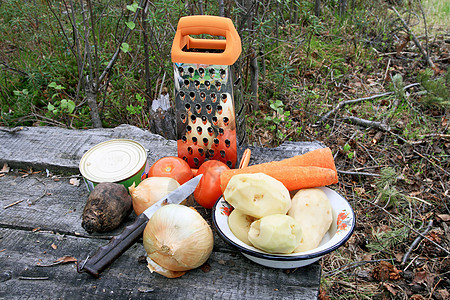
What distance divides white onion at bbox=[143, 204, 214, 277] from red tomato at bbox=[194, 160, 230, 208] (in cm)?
27

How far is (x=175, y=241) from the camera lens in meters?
1.37

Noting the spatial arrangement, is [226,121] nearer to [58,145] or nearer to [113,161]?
[113,161]

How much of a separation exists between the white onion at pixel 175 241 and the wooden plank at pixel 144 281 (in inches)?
2.8

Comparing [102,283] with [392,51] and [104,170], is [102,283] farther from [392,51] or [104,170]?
[392,51]

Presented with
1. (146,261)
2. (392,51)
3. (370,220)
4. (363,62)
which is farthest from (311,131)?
(146,261)

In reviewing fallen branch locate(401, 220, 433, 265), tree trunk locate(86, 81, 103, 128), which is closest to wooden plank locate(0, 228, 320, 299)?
fallen branch locate(401, 220, 433, 265)

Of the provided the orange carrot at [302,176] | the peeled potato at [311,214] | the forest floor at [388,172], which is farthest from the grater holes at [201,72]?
the forest floor at [388,172]

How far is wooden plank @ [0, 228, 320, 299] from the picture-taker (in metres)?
1.42

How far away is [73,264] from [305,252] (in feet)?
3.07

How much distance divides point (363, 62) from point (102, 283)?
3689 mm

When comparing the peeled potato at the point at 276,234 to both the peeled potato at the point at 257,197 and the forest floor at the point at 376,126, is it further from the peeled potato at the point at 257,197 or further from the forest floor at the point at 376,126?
the forest floor at the point at 376,126

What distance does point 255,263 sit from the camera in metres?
1.54

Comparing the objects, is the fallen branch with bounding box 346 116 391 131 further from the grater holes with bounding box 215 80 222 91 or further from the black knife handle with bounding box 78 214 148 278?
the black knife handle with bounding box 78 214 148 278

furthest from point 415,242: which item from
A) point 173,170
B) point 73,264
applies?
point 73,264
